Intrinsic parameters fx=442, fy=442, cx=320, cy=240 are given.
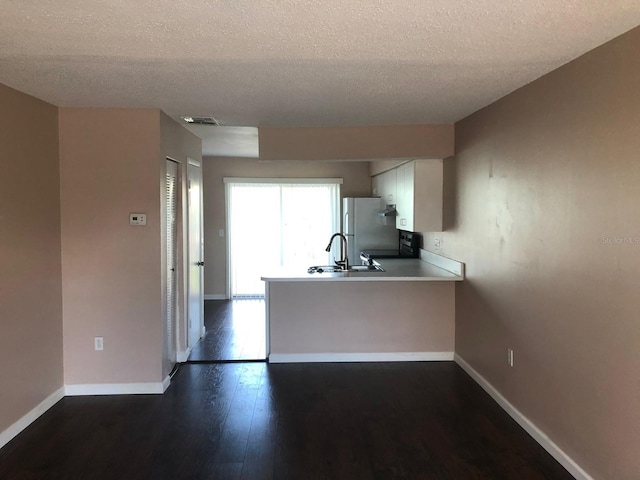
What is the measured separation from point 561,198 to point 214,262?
5673 mm

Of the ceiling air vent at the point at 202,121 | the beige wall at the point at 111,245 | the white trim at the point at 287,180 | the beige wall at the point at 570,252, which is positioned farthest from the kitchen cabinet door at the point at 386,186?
the beige wall at the point at 111,245

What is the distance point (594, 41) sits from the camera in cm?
210

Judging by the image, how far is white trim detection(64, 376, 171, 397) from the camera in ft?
11.5

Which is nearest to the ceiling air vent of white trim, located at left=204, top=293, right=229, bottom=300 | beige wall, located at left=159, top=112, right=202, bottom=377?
beige wall, located at left=159, top=112, right=202, bottom=377

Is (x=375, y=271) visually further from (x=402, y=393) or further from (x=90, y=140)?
(x=90, y=140)

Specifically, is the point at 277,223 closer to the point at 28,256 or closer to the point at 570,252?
the point at 28,256

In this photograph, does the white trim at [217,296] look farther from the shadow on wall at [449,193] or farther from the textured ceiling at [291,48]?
the textured ceiling at [291,48]

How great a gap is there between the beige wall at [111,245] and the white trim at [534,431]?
2.63 m

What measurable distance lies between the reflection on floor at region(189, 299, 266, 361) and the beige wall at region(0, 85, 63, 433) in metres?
1.42

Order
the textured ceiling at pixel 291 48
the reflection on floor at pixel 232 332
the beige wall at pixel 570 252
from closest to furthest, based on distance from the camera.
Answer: the textured ceiling at pixel 291 48
the beige wall at pixel 570 252
the reflection on floor at pixel 232 332

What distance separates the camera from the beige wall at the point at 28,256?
2793 mm

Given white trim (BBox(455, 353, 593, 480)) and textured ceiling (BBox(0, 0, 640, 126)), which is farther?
white trim (BBox(455, 353, 593, 480))

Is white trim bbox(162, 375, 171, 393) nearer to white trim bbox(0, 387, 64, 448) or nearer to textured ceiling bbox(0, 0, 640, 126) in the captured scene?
white trim bbox(0, 387, 64, 448)

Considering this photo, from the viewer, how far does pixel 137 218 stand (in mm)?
3473
